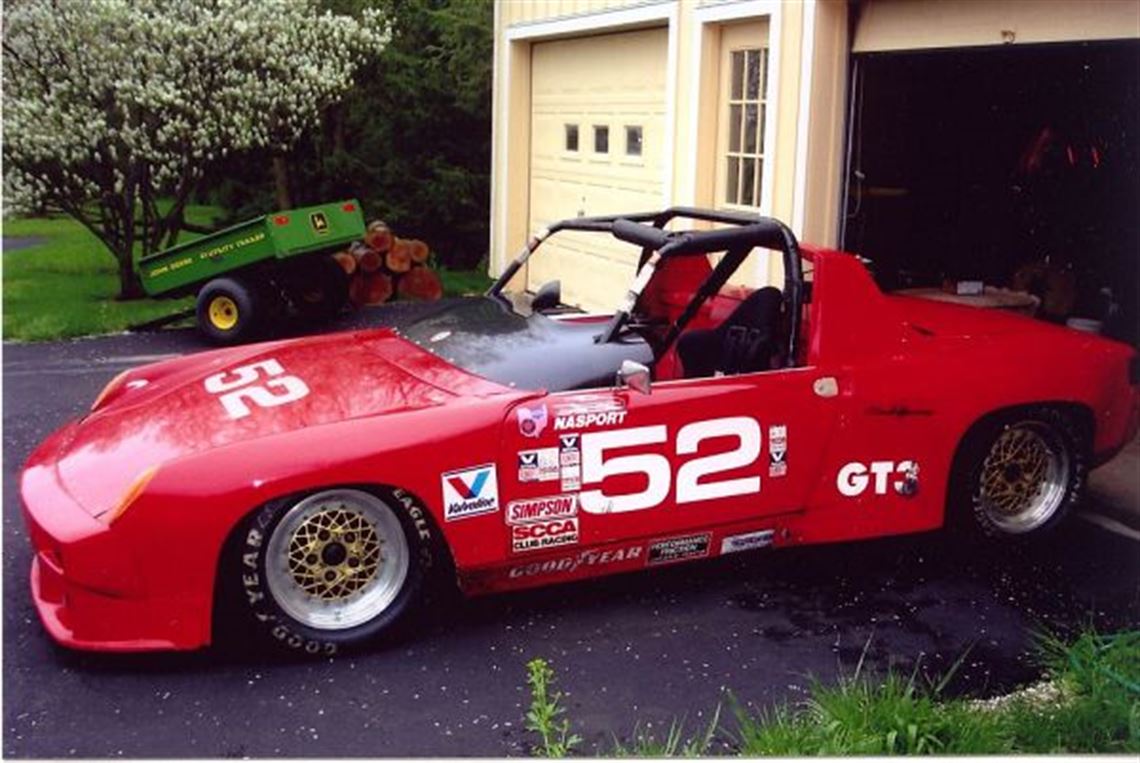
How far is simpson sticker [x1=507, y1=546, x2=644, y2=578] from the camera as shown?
3.97 meters

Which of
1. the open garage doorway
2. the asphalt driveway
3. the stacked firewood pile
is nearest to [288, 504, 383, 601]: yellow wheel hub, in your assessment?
the asphalt driveway

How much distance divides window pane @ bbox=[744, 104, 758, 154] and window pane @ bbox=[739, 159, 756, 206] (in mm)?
75

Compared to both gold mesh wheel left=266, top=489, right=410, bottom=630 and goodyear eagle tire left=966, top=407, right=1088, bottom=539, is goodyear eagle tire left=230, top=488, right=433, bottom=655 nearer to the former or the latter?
gold mesh wheel left=266, top=489, right=410, bottom=630

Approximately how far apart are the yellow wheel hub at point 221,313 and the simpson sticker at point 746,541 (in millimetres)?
5707

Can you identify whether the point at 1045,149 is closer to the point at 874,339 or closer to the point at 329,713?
the point at 874,339

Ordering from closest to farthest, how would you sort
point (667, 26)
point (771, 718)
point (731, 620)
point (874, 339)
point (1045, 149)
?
point (771, 718) < point (731, 620) < point (874, 339) < point (667, 26) < point (1045, 149)

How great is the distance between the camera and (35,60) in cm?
923

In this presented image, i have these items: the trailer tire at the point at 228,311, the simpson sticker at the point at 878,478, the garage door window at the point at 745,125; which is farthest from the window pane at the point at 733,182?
the trailer tire at the point at 228,311

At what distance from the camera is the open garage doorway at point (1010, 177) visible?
8500mm

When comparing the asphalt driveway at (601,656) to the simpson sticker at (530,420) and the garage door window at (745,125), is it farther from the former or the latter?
the garage door window at (745,125)

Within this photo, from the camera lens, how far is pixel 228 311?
9016mm

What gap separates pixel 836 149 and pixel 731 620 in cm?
325

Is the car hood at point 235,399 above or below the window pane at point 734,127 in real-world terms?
below

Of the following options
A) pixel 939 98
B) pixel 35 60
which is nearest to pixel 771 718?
pixel 939 98
